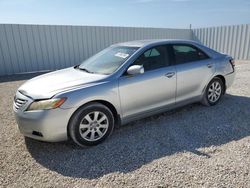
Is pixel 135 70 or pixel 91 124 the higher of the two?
pixel 135 70

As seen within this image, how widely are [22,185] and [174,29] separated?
13973mm

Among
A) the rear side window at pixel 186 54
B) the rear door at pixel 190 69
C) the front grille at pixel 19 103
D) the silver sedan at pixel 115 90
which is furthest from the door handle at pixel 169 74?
the front grille at pixel 19 103

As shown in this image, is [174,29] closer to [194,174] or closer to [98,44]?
[98,44]

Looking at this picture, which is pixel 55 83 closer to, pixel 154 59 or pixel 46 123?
pixel 46 123

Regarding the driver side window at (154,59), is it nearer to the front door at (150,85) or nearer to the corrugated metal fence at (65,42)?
the front door at (150,85)

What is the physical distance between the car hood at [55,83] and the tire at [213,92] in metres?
2.41

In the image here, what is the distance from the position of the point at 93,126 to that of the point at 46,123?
0.67 meters

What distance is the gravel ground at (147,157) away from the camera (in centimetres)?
246

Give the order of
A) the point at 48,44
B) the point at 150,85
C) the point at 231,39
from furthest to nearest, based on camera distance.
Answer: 1. the point at 231,39
2. the point at 48,44
3. the point at 150,85

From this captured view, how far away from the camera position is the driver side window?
3.65m

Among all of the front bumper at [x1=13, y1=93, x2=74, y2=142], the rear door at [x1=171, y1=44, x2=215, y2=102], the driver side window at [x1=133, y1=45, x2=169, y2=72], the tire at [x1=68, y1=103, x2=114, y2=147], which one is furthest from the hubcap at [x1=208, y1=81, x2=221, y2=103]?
the front bumper at [x1=13, y1=93, x2=74, y2=142]

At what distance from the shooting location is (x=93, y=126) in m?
A: 3.17

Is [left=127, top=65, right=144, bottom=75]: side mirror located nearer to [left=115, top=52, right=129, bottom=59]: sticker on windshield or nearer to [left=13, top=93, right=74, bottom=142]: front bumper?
[left=115, top=52, right=129, bottom=59]: sticker on windshield

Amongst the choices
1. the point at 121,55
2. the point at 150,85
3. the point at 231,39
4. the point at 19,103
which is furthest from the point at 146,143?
the point at 231,39
